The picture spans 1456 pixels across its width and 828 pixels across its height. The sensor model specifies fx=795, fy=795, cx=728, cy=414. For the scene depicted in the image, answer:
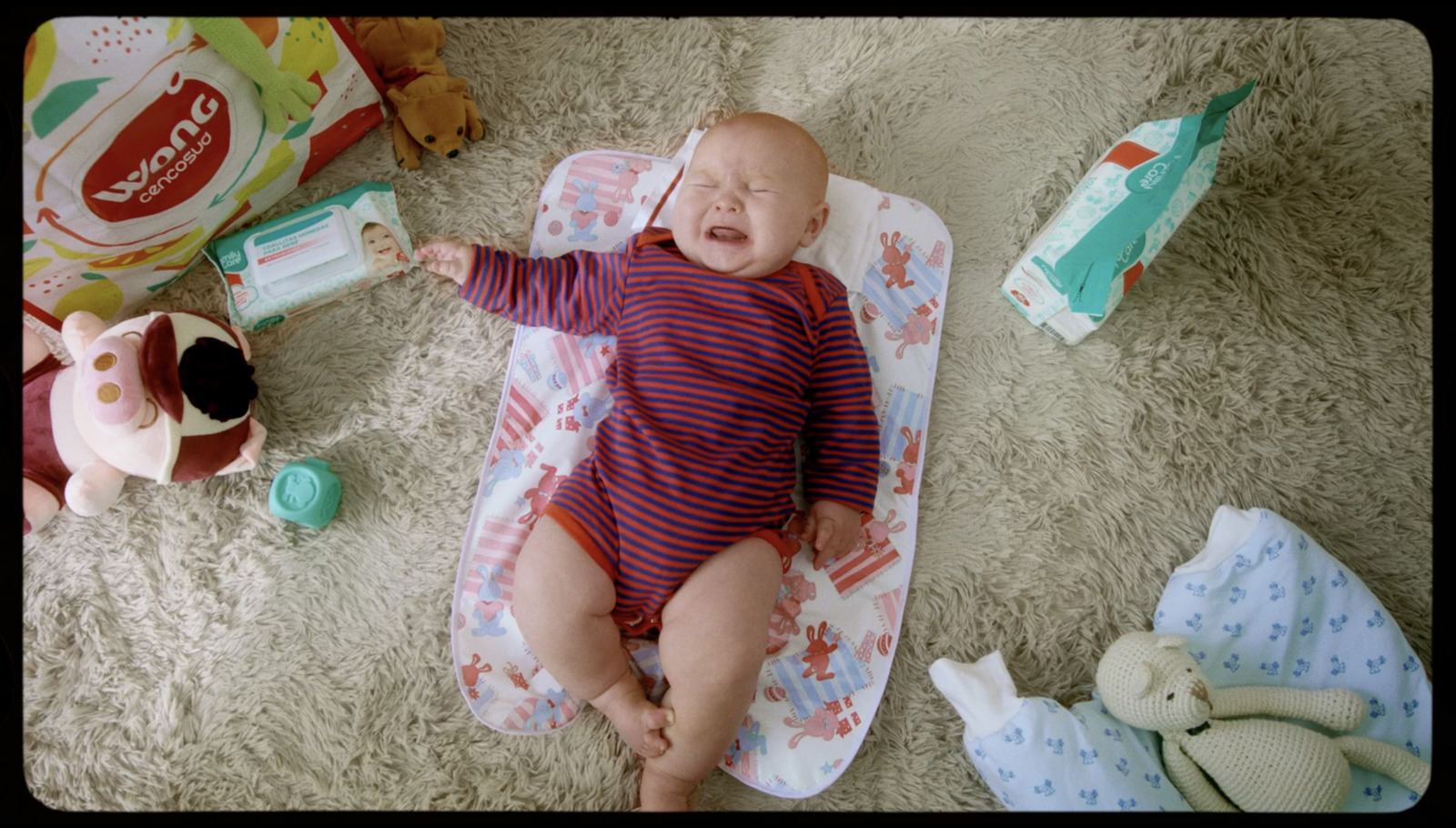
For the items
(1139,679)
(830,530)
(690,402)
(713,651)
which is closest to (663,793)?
(713,651)

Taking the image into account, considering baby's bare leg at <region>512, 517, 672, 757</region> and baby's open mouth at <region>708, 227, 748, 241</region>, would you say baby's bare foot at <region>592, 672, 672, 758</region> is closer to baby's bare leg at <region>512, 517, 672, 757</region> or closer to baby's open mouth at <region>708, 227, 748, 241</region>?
baby's bare leg at <region>512, 517, 672, 757</region>

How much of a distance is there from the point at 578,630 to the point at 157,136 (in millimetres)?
897

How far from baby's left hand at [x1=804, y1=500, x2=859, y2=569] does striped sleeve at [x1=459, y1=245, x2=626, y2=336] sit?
0.44 metres

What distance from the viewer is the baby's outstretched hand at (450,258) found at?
126 cm

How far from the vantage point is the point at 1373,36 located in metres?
1.40

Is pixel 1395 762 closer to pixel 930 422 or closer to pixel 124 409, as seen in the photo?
pixel 930 422

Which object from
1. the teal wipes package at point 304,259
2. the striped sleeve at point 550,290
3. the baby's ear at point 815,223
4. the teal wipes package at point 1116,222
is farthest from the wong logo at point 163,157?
the teal wipes package at point 1116,222

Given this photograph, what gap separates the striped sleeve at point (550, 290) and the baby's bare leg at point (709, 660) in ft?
1.44

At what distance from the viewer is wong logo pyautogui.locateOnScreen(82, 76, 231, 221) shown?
3.52 ft

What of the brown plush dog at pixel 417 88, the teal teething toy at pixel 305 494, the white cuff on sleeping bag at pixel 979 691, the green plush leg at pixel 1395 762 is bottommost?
the white cuff on sleeping bag at pixel 979 691

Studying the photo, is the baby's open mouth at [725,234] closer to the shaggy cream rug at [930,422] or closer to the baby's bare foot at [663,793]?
the shaggy cream rug at [930,422]

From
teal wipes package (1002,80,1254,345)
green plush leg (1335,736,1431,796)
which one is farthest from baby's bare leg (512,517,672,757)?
green plush leg (1335,736,1431,796)

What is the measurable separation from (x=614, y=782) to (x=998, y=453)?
797 mm

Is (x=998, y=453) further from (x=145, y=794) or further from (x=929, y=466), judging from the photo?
(x=145, y=794)
